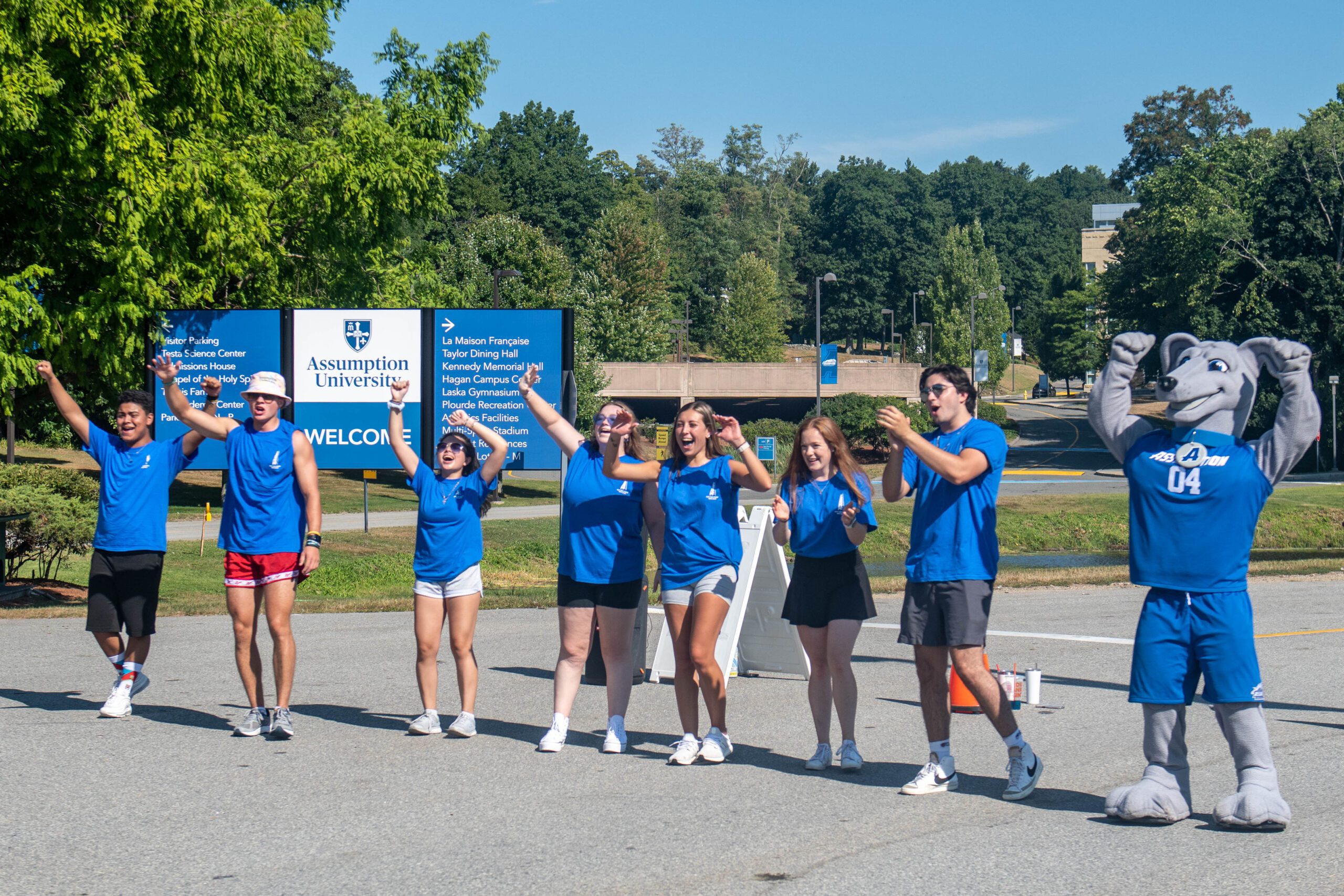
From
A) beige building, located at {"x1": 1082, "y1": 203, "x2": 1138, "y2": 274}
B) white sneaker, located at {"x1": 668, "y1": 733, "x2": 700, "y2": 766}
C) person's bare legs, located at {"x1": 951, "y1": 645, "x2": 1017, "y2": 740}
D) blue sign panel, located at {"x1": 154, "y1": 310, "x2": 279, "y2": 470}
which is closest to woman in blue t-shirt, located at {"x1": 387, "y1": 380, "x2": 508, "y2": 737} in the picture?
white sneaker, located at {"x1": 668, "y1": 733, "x2": 700, "y2": 766}

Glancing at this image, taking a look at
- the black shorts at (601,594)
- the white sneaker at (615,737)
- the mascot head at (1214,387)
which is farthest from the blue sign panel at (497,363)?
the mascot head at (1214,387)

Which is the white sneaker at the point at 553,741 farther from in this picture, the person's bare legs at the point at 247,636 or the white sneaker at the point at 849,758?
the person's bare legs at the point at 247,636

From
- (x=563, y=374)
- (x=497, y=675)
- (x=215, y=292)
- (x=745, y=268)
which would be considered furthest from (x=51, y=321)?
(x=745, y=268)

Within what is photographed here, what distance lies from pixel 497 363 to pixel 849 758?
10401 mm

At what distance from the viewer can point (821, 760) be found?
6.57 metres

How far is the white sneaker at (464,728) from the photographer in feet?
23.9

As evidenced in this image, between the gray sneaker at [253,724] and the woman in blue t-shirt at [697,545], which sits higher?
the woman in blue t-shirt at [697,545]

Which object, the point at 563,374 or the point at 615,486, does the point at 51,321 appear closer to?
the point at 563,374

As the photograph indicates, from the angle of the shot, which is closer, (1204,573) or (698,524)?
(1204,573)

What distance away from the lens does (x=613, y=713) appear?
7.09m

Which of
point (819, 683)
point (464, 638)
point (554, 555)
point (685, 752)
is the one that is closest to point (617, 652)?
point (685, 752)

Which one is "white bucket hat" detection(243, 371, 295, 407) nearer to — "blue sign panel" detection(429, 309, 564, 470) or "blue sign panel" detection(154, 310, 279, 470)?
"blue sign panel" detection(429, 309, 564, 470)

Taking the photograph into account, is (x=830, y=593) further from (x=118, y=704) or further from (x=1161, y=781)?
(x=118, y=704)

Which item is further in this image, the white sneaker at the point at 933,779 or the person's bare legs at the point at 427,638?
the person's bare legs at the point at 427,638
